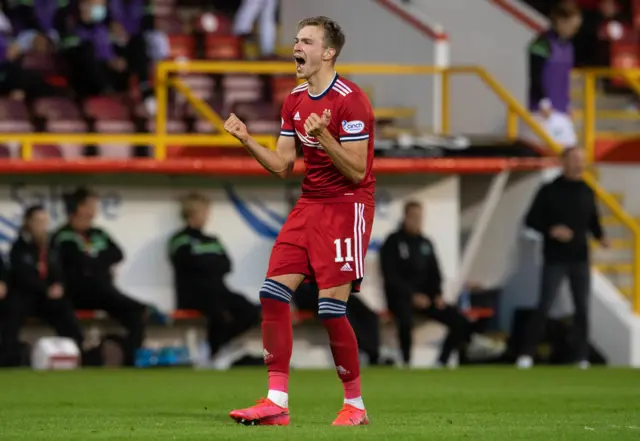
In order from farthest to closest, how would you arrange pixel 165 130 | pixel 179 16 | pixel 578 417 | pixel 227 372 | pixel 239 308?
pixel 179 16 < pixel 165 130 < pixel 239 308 < pixel 227 372 < pixel 578 417

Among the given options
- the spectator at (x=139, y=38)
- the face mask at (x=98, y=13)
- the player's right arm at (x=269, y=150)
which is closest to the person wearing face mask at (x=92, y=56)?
the face mask at (x=98, y=13)

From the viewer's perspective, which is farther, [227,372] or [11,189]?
[11,189]

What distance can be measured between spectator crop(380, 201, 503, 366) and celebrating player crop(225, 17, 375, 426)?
303 inches

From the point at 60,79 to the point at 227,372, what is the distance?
4.79m

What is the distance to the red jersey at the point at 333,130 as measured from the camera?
7.99 m

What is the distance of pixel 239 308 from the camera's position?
15.7 meters

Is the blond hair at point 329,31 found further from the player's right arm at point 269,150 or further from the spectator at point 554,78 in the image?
the spectator at point 554,78

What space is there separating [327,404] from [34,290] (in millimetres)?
5196

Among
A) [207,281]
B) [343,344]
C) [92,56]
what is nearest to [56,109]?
[92,56]

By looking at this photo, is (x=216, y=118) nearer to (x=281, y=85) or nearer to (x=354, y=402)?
(x=281, y=85)

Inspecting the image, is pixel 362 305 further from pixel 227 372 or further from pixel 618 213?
pixel 618 213

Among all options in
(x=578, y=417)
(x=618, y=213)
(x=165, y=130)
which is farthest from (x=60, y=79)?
(x=578, y=417)

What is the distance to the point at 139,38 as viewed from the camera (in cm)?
1817

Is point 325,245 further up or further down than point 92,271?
further up
